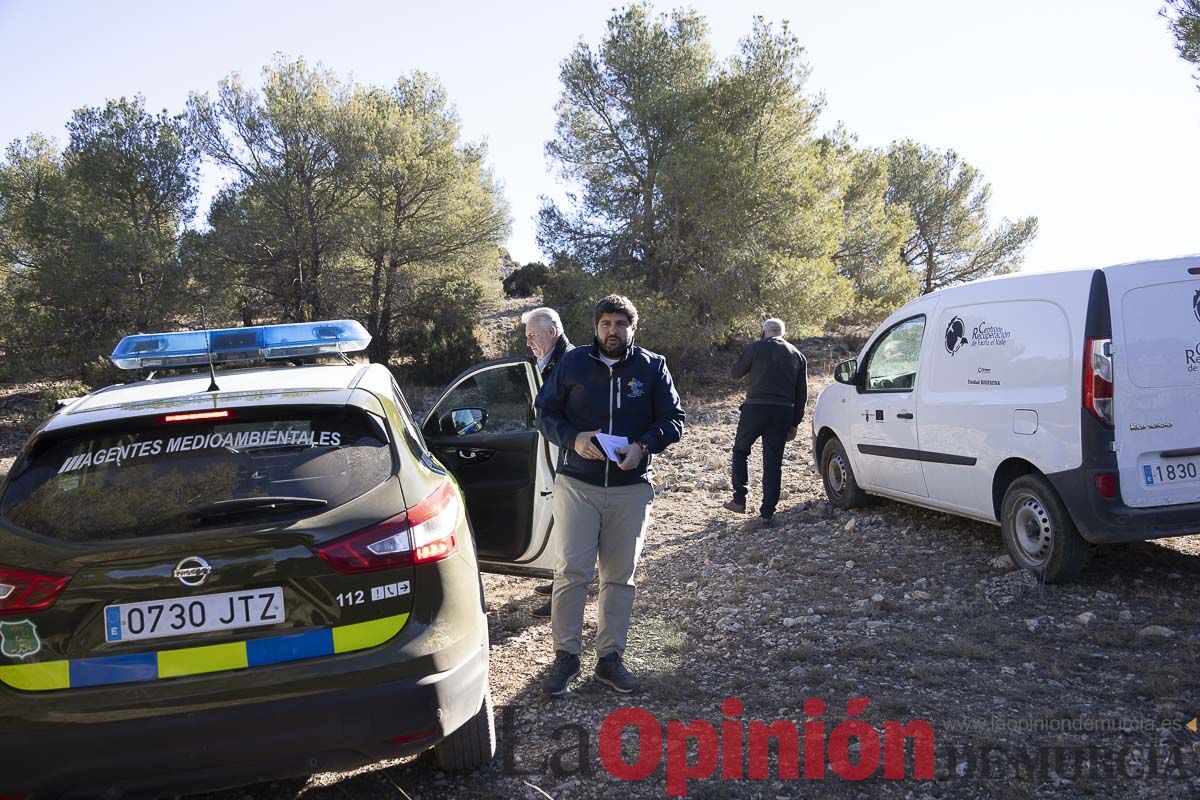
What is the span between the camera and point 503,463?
471 centimetres

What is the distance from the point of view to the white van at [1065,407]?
15.0 feet

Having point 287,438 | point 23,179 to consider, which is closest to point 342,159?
point 23,179

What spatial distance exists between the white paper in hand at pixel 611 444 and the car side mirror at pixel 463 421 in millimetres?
1104

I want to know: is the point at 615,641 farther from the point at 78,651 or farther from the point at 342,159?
the point at 342,159

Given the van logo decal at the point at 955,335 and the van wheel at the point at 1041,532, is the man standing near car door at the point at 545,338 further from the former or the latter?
the van wheel at the point at 1041,532

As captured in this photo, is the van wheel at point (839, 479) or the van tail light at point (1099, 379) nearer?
the van tail light at point (1099, 379)

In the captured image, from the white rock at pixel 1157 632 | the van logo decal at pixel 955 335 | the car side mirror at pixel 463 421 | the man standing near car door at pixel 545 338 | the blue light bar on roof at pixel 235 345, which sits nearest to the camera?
the blue light bar on roof at pixel 235 345

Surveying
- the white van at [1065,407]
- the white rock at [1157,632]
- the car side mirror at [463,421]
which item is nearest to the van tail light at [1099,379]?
the white van at [1065,407]

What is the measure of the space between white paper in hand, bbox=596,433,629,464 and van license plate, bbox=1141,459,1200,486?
2.99 meters

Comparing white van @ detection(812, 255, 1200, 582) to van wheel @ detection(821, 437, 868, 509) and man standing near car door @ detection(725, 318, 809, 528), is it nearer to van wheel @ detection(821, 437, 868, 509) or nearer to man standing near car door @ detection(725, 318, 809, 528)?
van wheel @ detection(821, 437, 868, 509)

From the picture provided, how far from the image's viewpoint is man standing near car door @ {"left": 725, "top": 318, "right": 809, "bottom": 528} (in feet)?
23.3

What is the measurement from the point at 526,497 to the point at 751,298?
1429 cm

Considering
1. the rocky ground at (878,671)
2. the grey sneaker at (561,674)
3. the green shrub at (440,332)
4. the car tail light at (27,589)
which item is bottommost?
the rocky ground at (878,671)

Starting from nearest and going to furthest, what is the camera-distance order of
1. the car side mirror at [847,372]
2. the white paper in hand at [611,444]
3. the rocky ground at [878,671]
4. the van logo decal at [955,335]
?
the rocky ground at [878,671]
the white paper in hand at [611,444]
the van logo decal at [955,335]
the car side mirror at [847,372]
